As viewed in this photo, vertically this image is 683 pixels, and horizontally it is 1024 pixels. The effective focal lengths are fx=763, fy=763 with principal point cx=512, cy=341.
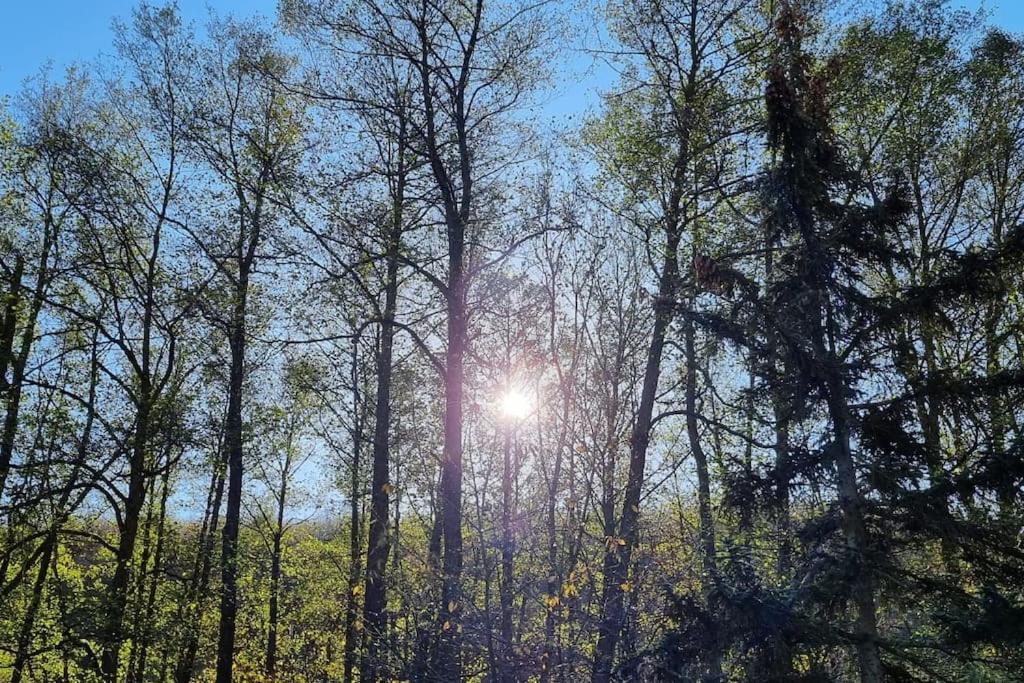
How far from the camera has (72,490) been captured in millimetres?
12219

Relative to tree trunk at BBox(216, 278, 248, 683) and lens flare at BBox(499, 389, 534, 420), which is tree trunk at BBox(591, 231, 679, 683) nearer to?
lens flare at BBox(499, 389, 534, 420)

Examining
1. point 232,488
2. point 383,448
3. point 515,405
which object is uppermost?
point 383,448

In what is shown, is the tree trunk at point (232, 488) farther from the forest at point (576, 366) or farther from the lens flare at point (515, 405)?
the lens flare at point (515, 405)

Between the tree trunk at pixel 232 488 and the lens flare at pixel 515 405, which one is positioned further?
the tree trunk at pixel 232 488

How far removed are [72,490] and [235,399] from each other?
3.25 meters

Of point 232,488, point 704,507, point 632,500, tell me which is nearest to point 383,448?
point 232,488

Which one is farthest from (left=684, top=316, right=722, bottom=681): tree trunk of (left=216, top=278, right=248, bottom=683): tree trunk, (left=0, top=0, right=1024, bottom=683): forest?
(left=216, top=278, right=248, bottom=683): tree trunk

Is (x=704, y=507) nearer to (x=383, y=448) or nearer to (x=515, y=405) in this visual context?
(x=515, y=405)

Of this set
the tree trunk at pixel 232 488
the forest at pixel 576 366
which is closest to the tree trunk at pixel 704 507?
the forest at pixel 576 366

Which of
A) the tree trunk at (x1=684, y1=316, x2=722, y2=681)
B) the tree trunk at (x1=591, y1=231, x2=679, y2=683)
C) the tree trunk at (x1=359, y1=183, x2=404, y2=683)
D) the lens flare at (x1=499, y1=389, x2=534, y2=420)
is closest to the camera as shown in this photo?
the tree trunk at (x1=684, y1=316, x2=722, y2=681)

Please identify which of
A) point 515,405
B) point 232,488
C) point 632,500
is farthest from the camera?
point 232,488

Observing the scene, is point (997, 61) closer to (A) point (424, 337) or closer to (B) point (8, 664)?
(A) point (424, 337)

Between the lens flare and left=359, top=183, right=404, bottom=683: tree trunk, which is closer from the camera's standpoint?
the lens flare

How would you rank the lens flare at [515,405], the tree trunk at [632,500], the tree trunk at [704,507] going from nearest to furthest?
the tree trunk at [704,507], the tree trunk at [632,500], the lens flare at [515,405]
